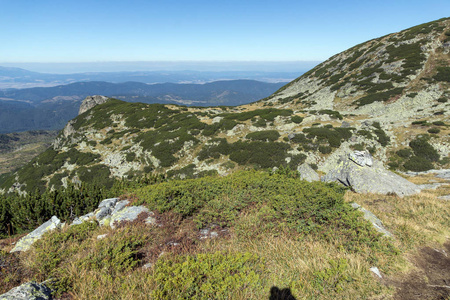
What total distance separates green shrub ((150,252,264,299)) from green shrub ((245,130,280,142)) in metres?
28.1

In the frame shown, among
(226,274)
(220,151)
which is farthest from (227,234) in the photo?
(220,151)

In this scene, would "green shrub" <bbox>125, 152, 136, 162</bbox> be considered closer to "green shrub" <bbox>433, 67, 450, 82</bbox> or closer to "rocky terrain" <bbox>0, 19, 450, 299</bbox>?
"rocky terrain" <bbox>0, 19, 450, 299</bbox>

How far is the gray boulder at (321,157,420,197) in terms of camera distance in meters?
13.0

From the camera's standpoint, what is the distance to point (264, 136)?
33125 mm

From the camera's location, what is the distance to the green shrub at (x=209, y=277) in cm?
424

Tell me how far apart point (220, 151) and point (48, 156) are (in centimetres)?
3784

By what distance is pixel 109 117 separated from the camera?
57469mm

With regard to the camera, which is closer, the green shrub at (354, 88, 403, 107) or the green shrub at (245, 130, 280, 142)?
the green shrub at (245, 130, 280, 142)

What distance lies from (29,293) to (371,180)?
17104mm

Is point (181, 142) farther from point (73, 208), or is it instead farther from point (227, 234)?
point (227, 234)

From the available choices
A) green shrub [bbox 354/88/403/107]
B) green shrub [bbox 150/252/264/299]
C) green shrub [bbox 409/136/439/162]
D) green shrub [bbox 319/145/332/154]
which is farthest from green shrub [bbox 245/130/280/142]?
green shrub [bbox 150/252/264/299]

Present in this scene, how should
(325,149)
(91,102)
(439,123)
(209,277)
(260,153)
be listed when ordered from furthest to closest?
(91,102), (439,123), (260,153), (325,149), (209,277)

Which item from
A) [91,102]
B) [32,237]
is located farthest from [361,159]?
[91,102]

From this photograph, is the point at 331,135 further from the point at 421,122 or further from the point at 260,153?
the point at 421,122
